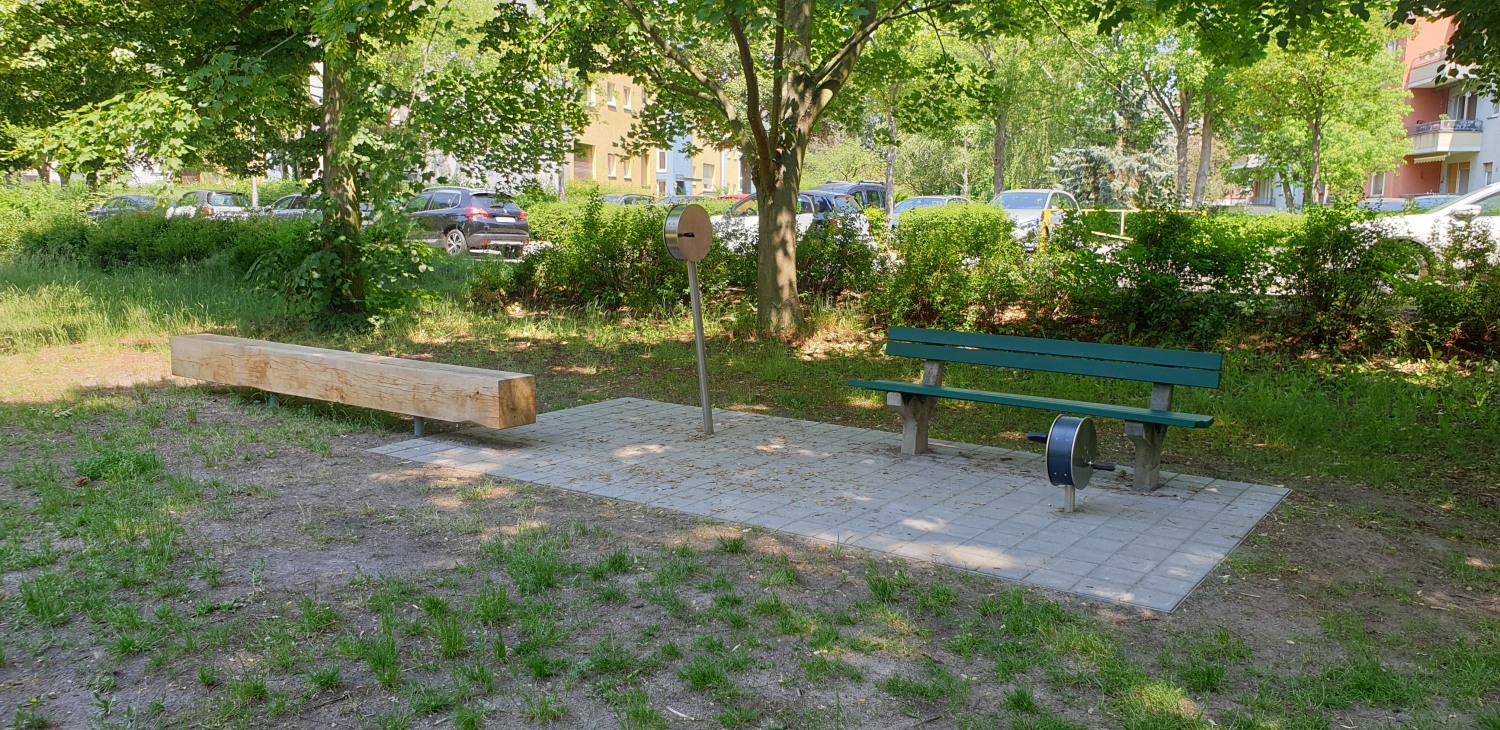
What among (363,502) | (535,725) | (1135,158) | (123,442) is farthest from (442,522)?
(1135,158)

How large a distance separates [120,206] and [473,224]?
7549 millimetres

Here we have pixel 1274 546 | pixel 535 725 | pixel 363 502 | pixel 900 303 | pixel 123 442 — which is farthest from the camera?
pixel 900 303

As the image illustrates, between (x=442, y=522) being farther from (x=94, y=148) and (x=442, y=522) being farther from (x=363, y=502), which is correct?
(x=94, y=148)

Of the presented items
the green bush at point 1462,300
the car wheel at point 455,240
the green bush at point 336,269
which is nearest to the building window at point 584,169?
the car wheel at point 455,240

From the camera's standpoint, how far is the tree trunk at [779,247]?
11.7 metres

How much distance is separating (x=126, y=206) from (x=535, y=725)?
79.9 ft

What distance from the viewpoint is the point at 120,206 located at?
78.5 ft

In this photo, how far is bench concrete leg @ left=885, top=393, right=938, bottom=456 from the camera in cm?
723

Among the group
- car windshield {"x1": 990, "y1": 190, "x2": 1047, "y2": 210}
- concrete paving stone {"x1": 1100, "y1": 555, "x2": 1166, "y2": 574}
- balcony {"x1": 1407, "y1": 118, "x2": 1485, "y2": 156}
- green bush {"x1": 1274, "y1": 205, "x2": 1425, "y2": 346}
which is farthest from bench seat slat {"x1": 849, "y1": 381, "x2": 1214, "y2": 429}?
balcony {"x1": 1407, "y1": 118, "x2": 1485, "y2": 156}

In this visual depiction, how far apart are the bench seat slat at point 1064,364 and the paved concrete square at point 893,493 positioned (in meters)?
0.63

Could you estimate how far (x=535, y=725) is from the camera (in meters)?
3.46

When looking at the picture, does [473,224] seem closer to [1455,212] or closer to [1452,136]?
[1455,212]

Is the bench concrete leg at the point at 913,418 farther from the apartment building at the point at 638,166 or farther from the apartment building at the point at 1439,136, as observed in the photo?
the apartment building at the point at 1439,136

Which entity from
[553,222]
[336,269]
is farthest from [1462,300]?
[336,269]
